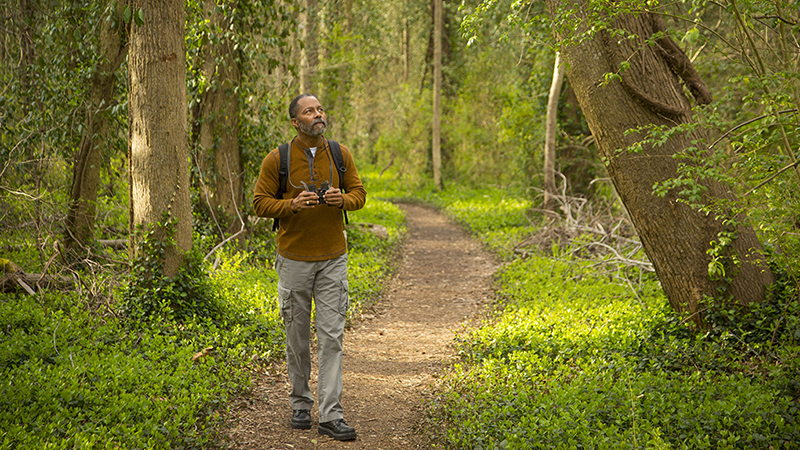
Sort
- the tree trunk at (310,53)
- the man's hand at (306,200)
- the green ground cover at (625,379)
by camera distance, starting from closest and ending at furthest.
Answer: the green ground cover at (625,379), the man's hand at (306,200), the tree trunk at (310,53)

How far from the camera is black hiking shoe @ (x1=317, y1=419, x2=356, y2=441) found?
413 cm

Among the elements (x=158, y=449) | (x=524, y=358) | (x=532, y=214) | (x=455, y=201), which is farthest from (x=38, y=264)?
(x=455, y=201)

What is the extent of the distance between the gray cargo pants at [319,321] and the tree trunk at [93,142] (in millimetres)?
4596

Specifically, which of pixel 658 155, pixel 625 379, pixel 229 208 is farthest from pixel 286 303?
pixel 229 208

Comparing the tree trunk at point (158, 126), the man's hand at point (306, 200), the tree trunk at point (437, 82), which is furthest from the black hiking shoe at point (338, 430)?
the tree trunk at point (437, 82)

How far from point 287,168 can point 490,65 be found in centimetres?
1978

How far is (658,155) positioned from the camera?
16.5ft

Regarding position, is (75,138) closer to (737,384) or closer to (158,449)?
(158,449)

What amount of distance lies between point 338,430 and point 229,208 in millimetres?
6252

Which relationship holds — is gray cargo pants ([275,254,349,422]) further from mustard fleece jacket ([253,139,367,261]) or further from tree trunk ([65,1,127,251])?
tree trunk ([65,1,127,251])

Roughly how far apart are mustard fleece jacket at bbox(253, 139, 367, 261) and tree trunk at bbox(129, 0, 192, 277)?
2018mm

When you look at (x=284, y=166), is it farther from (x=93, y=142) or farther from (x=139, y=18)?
(x=93, y=142)

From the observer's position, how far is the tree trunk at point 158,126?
567 cm

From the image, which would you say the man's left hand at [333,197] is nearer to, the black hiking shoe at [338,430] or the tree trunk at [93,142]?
the black hiking shoe at [338,430]
